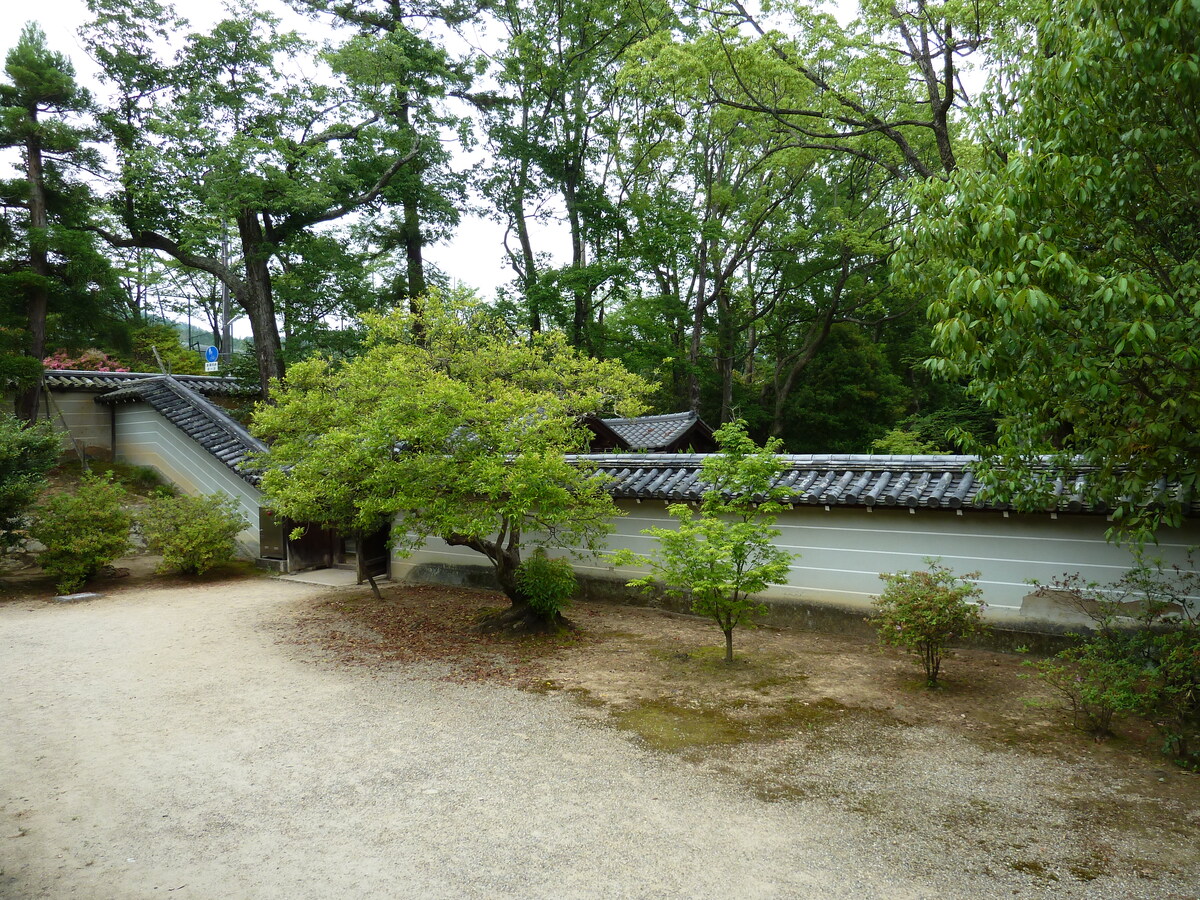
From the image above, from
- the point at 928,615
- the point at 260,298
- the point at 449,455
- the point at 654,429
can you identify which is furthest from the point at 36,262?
the point at 928,615

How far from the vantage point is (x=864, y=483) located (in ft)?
29.7

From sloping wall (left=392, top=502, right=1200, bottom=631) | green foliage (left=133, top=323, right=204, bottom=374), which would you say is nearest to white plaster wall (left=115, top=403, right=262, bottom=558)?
green foliage (left=133, top=323, right=204, bottom=374)

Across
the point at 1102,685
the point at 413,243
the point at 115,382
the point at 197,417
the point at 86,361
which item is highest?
the point at 413,243

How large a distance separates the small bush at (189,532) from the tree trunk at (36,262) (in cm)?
611

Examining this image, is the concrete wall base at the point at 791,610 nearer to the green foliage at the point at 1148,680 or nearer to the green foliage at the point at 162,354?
the green foliage at the point at 1148,680

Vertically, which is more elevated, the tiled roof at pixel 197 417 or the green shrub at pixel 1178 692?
the tiled roof at pixel 197 417

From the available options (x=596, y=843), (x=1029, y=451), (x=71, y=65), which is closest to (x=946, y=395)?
(x=1029, y=451)

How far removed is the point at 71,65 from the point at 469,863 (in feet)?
68.9

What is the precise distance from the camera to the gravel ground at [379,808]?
397cm

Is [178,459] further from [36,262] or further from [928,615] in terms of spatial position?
[928,615]

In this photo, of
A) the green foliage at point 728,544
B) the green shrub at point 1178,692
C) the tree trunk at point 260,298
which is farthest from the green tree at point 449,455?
the tree trunk at point 260,298

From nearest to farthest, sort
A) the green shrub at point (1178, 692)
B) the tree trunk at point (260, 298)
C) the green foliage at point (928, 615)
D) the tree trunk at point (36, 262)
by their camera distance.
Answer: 1. the green shrub at point (1178, 692)
2. the green foliage at point (928, 615)
3. the tree trunk at point (36, 262)
4. the tree trunk at point (260, 298)

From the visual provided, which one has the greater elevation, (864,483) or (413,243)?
(413,243)

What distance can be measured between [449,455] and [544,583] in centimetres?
208
